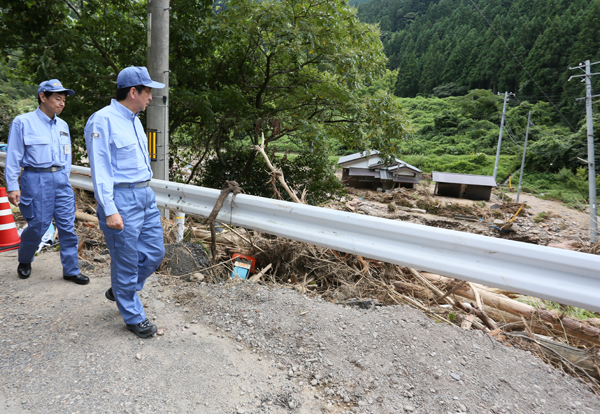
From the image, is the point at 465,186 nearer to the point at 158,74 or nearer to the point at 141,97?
the point at 158,74

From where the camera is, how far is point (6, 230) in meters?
4.26

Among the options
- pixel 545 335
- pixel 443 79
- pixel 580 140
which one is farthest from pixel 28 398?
pixel 443 79

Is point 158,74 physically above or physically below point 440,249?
above

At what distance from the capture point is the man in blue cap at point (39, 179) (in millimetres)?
3336

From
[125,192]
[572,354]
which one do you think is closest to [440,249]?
[572,354]

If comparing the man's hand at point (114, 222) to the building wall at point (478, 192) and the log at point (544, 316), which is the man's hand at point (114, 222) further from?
the building wall at point (478, 192)

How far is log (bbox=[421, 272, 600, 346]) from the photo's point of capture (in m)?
2.46

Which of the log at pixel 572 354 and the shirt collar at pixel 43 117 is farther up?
the shirt collar at pixel 43 117

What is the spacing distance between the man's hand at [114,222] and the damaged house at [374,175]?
3128cm

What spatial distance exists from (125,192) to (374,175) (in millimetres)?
32393

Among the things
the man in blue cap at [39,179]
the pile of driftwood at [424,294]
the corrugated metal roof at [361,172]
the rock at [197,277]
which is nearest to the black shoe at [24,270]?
the man in blue cap at [39,179]

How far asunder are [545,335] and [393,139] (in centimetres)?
729

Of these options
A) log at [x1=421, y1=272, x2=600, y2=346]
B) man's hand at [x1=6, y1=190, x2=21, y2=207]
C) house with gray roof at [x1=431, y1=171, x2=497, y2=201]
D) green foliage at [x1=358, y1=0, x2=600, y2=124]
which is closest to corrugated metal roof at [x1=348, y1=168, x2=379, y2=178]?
house with gray roof at [x1=431, y1=171, x2=497, y2=201]

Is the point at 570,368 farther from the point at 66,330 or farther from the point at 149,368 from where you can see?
the point at 66,330
